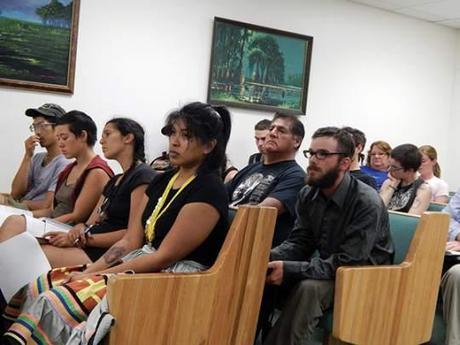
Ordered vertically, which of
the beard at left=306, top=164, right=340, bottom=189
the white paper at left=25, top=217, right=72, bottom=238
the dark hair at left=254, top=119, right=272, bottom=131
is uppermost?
the dark hair at left=254, top=119, right=272, bottom=131

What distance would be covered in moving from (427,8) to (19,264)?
488cm

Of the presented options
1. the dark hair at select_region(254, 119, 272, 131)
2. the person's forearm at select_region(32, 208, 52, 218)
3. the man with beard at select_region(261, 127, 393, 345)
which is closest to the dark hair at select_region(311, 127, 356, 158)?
the man with beard at select_region(261, 127, 393, 345)

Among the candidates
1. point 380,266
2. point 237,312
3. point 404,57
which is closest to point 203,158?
point 237,312

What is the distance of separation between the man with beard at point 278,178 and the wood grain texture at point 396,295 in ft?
1.84

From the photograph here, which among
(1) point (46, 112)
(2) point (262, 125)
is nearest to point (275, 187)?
(1) point (46, 112)

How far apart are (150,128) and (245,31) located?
1.21 m

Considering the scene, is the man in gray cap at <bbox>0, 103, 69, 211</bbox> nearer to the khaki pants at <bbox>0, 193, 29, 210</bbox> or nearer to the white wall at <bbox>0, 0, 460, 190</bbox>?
the khaki pants at <bbox>0, 193, 29, 210</bbox>

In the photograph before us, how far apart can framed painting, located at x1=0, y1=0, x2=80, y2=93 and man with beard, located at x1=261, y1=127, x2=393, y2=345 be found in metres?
2.61

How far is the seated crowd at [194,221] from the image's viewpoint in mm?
1816

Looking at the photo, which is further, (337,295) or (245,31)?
(245,31)

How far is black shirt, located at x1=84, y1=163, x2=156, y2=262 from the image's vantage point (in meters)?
2.46

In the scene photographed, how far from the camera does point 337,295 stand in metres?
1.98

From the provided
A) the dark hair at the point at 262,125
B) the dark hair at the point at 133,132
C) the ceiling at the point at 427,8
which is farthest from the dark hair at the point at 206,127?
the ceiling at the point at 427,8

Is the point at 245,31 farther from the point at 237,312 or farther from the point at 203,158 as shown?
the point at 237,312
